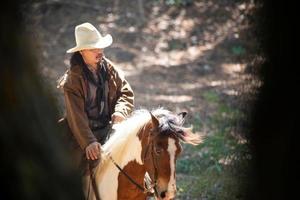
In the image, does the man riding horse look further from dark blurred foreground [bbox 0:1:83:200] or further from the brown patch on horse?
dark blurred foreground [bbox 0:1:83:200]

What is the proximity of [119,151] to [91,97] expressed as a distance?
2.15ft

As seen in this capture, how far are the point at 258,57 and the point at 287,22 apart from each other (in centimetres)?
17

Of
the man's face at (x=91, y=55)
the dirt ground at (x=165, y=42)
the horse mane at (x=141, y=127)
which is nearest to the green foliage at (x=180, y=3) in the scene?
the dirt ground at (x=165, y=42)

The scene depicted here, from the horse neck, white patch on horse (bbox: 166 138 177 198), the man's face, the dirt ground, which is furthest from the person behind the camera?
the dirt ground

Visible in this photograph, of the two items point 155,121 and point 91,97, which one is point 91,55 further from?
point 155,121

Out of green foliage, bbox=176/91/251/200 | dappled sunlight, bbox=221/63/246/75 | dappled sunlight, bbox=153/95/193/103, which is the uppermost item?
dappled sunlight, bbox=221/63/246/75

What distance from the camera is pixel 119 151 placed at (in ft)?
16.1

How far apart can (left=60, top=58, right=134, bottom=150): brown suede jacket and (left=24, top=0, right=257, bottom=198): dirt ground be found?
22.0ft

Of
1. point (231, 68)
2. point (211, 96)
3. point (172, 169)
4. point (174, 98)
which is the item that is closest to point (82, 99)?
point (172, 169)

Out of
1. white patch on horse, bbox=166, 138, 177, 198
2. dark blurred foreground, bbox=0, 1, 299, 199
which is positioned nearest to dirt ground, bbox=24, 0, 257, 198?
white patch on horse, bbox=166, 138, 177, 198

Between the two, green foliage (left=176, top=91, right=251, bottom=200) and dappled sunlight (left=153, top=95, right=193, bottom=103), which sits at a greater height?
dappled sunlight (left=153, top=95, right=193, bottom=103)

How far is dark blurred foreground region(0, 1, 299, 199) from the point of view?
6.37 feet

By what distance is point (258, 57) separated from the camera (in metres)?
2.17

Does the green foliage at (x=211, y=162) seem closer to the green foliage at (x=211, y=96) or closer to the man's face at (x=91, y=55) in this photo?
the green foliage at (x=211, y=96)
